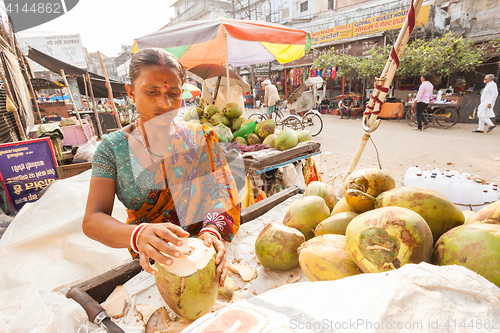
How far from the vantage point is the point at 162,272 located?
1.02 meters

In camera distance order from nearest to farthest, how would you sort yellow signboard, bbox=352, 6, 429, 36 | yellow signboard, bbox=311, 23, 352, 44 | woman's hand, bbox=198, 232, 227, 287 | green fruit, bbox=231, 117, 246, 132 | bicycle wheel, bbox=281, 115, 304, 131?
woman's hand, bbox=198, 232, 227, 287 → green fruit, bbox=231, 117, 246, 132 → bicycle wheel, bbox=281, 115, 304, 131 → yellow signboard, bbox=352, 6, 429, 36 → yellow signboard, bbox=311, 23, 352, 44

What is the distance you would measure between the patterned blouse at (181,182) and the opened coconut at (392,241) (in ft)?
2.67

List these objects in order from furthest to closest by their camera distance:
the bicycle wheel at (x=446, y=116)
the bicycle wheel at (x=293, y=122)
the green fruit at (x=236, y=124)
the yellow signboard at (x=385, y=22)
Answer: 1. the yellow signboard at (x=385, y=22)
2. the bicycle wheel at (x=446, y=116)
3. the bicycle wheel at (x=293, y=122)
4. the green fruit at (x=236, y=124)

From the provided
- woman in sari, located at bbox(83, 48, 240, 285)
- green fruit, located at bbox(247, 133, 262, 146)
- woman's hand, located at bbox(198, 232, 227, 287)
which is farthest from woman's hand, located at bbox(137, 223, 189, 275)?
green fruit, located at bbox(247, 133, 262, 146)

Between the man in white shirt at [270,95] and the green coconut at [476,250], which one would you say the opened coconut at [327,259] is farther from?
the man in white shirt at [270,95]

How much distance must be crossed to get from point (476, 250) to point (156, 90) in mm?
1490

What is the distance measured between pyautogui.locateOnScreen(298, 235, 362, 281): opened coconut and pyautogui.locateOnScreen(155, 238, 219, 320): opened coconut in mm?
406

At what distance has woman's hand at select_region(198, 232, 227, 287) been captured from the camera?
1.12 metres

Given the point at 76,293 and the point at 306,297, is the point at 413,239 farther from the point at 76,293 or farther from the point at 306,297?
the point at 76,293

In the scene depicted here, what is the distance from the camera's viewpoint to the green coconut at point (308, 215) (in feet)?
4.52

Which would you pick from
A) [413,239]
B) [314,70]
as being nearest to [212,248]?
[413,239]

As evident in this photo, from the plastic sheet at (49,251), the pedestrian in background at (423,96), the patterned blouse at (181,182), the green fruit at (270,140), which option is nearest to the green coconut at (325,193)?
the patterned blouse at (181,182)

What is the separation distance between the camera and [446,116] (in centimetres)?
1014

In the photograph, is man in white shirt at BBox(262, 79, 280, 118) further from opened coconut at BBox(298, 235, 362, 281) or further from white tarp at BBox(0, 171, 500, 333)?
opened coconut at BBox(298, 235, 362, 281)
